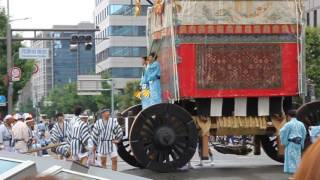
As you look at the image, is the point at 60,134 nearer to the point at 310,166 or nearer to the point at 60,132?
the point at 60,132

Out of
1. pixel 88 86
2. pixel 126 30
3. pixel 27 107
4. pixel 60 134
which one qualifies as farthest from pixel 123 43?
pixel 60 134

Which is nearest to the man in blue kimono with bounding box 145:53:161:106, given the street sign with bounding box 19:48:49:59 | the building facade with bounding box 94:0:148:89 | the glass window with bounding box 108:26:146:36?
the street sign with bounding box 19:48:49:59

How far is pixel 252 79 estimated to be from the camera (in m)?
12.8

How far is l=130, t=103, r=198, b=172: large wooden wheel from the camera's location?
12.7 metres

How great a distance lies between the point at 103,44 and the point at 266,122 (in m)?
90.4

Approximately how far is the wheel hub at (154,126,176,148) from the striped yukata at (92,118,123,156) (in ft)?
7.86

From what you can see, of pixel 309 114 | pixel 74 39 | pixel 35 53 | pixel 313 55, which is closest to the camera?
pixel 309 114

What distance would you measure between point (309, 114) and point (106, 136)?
4.37 metres

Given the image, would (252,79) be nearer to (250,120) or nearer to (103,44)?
(250,120)

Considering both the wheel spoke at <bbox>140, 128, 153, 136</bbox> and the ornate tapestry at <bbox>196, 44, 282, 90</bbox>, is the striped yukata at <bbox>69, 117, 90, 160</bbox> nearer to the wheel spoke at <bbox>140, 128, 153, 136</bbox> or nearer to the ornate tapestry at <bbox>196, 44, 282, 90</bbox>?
the wheel spoke at <bbox>140, 128, 153, 136</bbox>

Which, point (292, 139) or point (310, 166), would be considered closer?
point (310, 166)


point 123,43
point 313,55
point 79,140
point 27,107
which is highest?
point 123,43

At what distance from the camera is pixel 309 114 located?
13805 mm

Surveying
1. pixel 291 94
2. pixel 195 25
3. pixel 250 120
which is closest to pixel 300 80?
pixel 291 94
